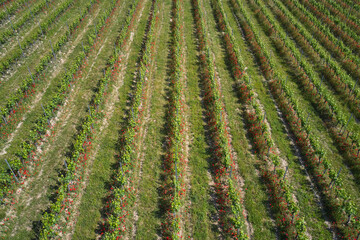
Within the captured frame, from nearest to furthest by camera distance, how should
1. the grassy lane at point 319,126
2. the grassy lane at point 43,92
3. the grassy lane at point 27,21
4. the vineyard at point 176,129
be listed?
the vineyard at point 176,129
the grassy lane at point 319,126
the grassy lane at point 43,92
the grassy lane at point 27,21

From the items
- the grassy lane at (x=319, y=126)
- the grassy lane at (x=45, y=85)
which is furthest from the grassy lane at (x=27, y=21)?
the grassy lane at (x=319, y=126)

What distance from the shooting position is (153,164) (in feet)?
56.1

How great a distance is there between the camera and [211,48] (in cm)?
2938

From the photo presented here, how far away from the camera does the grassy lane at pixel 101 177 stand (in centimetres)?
1383

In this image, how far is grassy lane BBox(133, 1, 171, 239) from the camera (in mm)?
14023

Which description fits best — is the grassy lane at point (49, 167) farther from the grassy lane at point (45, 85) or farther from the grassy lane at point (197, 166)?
the grassy lane at point (197, 166)

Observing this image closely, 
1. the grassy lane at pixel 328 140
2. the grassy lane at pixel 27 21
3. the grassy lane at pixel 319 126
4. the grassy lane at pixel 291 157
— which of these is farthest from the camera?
the grassy lane at pixel 27 21

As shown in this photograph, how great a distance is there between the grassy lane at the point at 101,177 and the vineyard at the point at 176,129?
7cm

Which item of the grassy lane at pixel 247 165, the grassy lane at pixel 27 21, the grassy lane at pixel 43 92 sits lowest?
the grassy lane at pixel 247 165

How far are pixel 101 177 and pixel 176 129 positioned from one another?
5.70m

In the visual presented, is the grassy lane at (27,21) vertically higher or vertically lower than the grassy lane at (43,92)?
higher

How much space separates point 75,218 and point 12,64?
1786cm

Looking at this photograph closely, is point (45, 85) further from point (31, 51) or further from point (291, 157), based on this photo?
point (291, 157)

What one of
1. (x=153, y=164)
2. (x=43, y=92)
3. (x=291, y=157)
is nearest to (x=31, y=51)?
(x=43, y=92)
